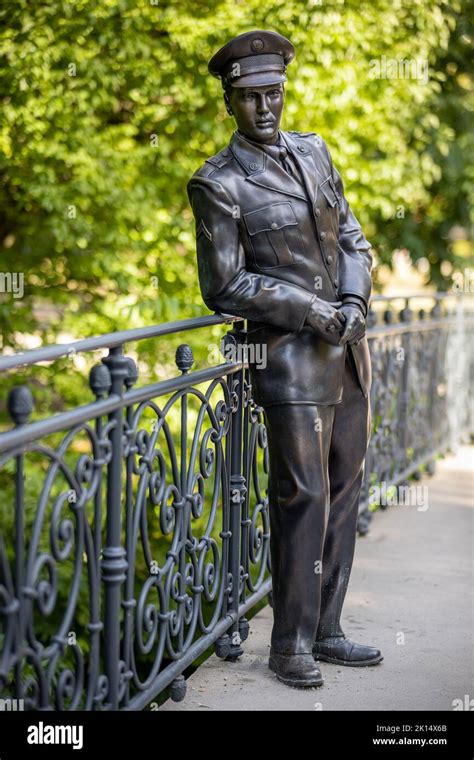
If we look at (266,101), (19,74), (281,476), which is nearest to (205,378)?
(281,476)

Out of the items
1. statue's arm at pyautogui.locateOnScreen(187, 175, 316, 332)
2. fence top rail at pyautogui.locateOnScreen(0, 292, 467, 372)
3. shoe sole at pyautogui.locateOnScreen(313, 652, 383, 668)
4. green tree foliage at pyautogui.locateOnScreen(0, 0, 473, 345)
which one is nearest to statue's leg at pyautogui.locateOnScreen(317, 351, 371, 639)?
shoe sole at pyautogui.locateOnScreen(313, 652, 383, 668)

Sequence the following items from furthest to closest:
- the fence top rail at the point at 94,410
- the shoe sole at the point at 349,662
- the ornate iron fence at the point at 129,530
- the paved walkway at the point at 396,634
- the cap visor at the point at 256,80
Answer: the shoe sole at the point at 349,662 < the paved walkway at the point at 396,634 < the cap visor at the point at 256,80 < the ornate iron fence at the point at 129,530 < the fence top rail at the point at 94,410

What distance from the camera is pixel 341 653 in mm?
3863

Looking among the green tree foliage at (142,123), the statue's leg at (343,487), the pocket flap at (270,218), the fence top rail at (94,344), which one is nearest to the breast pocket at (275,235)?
the pocket flap at (270,218)

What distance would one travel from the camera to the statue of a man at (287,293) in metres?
3.37

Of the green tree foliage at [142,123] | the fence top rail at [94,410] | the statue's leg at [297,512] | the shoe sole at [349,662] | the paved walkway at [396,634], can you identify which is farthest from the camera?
the green tree foliage at [142,123]

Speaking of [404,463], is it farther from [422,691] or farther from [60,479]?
[422,691]

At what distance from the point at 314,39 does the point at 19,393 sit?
6.25 m

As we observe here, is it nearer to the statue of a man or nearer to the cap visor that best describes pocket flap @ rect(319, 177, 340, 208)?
the statue of a man

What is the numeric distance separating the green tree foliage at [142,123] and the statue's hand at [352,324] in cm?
443

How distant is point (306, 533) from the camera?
3.51 metres

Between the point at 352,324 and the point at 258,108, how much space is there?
0.78 m

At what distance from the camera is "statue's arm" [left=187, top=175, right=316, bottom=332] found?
336 centimetres

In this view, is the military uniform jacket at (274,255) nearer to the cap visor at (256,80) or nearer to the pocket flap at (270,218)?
the pocket flap at (270,218)
